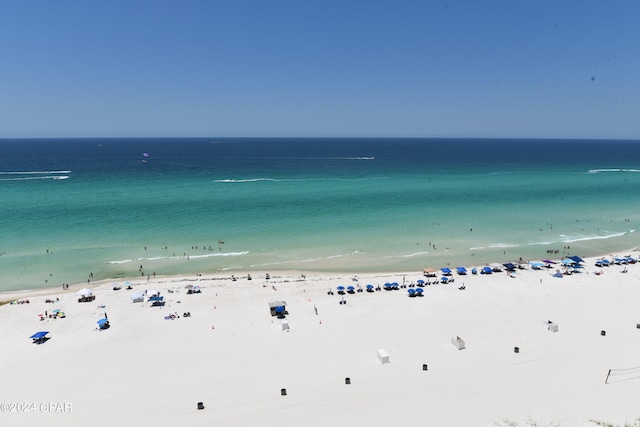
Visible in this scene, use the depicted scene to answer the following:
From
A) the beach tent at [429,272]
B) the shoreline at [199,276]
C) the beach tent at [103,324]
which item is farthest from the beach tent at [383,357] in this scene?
the beach tent at [103,324]

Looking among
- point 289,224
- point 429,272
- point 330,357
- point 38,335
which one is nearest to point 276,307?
point 330,357

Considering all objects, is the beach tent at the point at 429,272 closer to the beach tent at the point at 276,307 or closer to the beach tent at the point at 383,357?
the beach tent at the point at 276,307

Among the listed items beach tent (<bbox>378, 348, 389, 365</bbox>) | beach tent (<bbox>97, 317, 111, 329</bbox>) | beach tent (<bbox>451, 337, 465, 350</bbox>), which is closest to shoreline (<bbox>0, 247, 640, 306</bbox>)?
beach tent (<bbox>97, 317, 111, 329</bbox>)

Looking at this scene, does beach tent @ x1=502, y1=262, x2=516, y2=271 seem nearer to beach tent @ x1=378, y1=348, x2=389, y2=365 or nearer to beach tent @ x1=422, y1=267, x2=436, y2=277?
beach tent @ x1=422, y1=267, x2=436, y2=277

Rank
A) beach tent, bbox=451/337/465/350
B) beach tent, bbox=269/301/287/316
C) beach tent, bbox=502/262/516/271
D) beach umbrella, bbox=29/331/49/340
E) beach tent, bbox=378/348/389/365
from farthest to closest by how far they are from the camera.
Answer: beach tent, bbox=502/262/516/271 → beach tent, bbox=269/301/287/316 → beach umbrella, bbox=29/331/49/340 → beach tent, bbox=451/337/465/350 → beach tent, bbox=378/348/389/365

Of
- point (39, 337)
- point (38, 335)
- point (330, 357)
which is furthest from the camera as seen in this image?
point (38, 335)

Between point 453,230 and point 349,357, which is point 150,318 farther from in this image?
point 453,230

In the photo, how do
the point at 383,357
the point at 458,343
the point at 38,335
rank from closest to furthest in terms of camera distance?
the point at 383,357, the point at 458,343, the point at 38,335

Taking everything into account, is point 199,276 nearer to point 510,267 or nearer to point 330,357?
point 330,357
